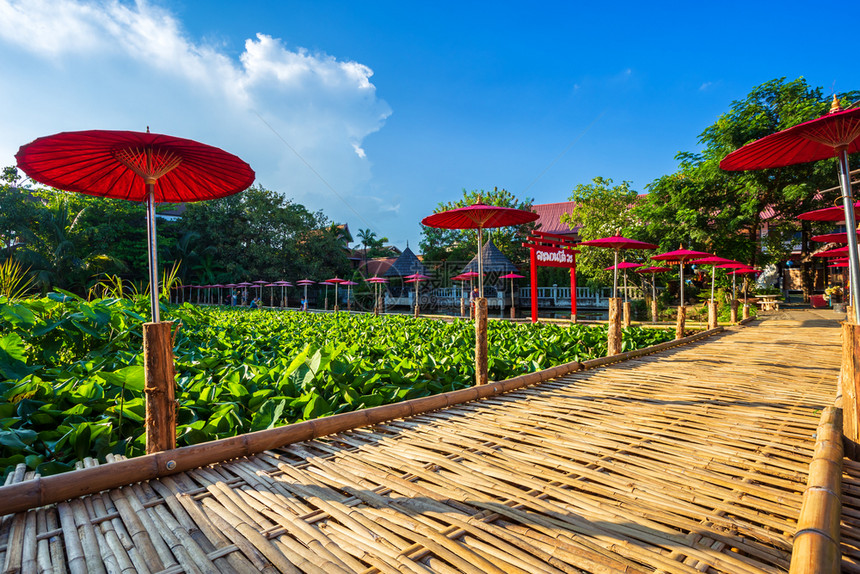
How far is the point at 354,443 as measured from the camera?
2701mm

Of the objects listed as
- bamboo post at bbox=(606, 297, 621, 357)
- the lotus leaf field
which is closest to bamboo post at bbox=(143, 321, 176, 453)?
the lotus leaf field

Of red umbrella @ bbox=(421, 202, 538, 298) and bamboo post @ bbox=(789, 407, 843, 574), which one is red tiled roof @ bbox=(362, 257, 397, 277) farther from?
bamboo post @ bbox=(789, 407, 843, 574)

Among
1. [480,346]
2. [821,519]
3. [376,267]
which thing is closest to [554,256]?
[480,346]

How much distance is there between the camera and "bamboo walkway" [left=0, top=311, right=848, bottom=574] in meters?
1.52

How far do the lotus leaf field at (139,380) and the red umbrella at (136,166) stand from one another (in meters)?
0.99

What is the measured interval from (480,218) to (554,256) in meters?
7.28

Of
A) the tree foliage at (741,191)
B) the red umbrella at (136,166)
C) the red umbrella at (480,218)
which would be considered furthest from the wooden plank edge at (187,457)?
the tree foliage at (741,191)

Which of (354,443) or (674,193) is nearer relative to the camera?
(354,443)

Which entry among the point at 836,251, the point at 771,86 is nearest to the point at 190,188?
the point at 836,251

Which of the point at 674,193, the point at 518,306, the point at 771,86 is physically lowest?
the point at 518,306

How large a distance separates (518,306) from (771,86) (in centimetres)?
1366

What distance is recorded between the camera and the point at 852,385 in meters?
2.49

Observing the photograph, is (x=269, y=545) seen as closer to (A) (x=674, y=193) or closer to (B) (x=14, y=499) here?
(B) (x=14, y=499)

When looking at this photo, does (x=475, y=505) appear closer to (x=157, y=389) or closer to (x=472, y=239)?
(x=157, y=389)
